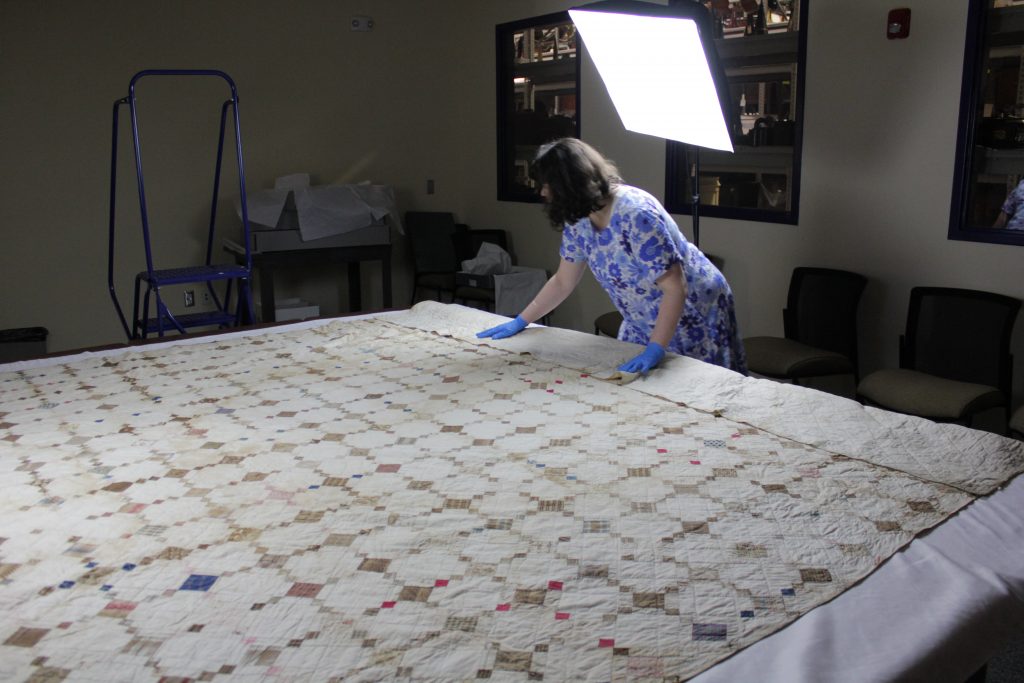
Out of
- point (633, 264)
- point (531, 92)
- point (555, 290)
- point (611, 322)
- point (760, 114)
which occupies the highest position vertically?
point (531, 92)

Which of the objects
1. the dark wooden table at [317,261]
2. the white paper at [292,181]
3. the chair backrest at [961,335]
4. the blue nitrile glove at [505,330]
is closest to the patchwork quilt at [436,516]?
the blue nitrile glove at [505,330]

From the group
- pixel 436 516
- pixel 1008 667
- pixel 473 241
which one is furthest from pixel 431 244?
pixel 436 516

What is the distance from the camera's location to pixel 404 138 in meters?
6.09

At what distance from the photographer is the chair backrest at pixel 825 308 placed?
3.69 meters

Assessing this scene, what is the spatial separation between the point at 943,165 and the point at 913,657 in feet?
9.56

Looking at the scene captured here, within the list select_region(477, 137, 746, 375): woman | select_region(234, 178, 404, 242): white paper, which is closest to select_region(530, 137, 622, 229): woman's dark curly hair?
select_region(477, 137, 746, 375): woman

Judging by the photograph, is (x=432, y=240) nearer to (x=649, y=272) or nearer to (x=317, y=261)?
(x=317, y=261)

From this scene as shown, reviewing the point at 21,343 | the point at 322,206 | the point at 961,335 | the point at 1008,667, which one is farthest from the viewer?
the point at 322,206

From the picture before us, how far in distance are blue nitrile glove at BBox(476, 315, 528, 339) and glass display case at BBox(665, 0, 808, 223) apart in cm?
186

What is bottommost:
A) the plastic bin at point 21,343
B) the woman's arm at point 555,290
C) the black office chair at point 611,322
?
the plastic bin at point 21,343

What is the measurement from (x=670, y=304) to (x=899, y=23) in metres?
1.96

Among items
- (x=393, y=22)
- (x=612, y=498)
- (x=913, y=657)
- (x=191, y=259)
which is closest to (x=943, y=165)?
(x=612, y=498)

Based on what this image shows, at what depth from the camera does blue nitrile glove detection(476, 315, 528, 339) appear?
263 centimetres

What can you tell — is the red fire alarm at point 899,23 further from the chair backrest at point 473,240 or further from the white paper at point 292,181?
the white paper at point 292,181
